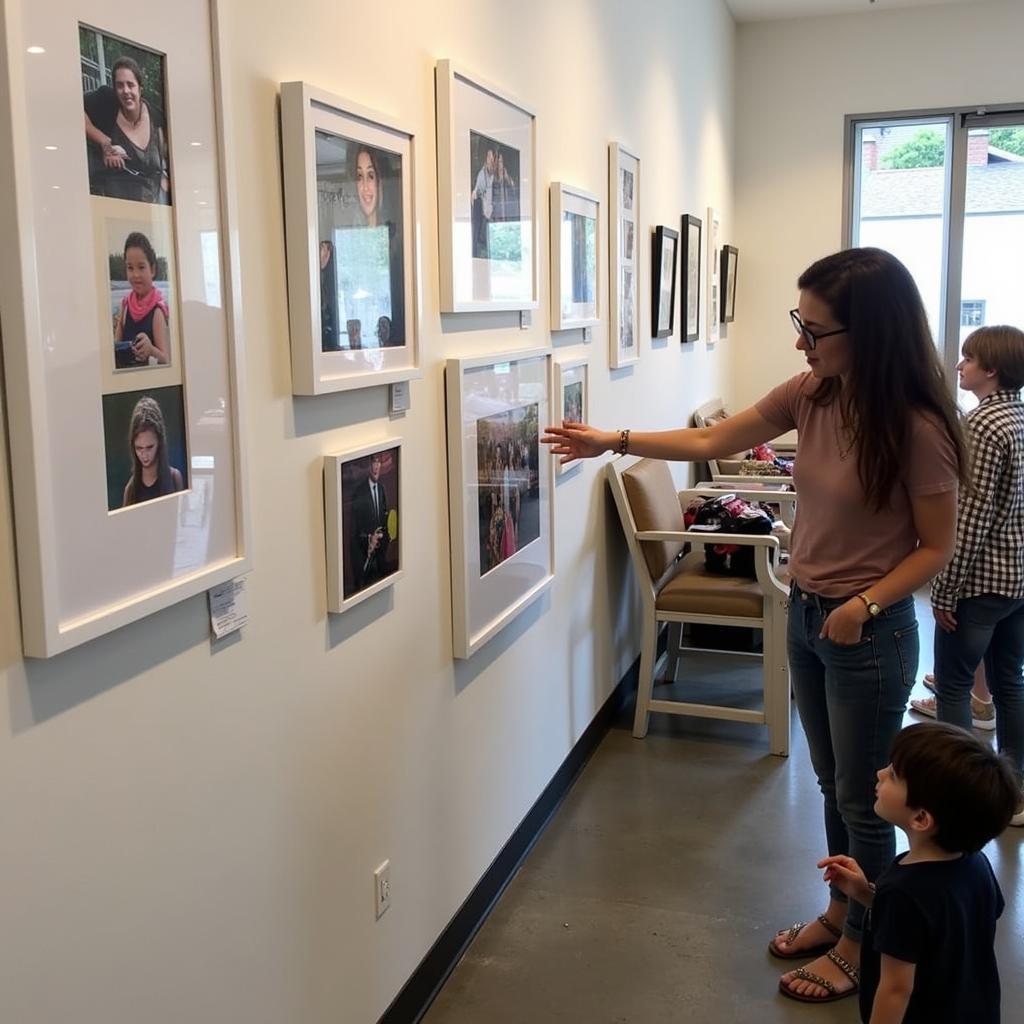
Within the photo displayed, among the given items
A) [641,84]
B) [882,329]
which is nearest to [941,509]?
[882,329]

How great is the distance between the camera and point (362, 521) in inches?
77.0

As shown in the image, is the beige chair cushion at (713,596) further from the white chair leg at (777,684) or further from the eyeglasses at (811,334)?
the eyeglasses at (811,334)

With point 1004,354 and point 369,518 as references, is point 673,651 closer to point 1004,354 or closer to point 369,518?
point 1004,354

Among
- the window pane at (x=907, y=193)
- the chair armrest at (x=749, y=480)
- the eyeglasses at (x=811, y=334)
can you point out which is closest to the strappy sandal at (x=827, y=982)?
the eyeglasses at (x=811, y=334)

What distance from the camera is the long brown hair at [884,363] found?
2064 millimetres

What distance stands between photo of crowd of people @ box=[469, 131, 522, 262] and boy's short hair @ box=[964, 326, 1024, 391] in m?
1.34

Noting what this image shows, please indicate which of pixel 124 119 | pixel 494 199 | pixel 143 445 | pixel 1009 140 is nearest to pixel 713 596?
pixel 494 199

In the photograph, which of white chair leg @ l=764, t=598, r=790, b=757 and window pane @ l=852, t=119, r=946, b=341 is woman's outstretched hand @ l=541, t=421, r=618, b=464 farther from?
window pane @ l=852, t=119, r=946, b=341

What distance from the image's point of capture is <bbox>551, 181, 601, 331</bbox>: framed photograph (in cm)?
308

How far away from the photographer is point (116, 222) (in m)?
1.26

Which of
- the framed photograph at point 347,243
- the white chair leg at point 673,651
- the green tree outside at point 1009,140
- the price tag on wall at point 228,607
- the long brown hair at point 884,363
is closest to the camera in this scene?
the price tag on wall at point 228,607

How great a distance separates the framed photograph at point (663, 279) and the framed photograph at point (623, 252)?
0.33 meters

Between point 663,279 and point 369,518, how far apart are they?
2942 mm

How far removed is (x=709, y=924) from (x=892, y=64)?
549 cm
